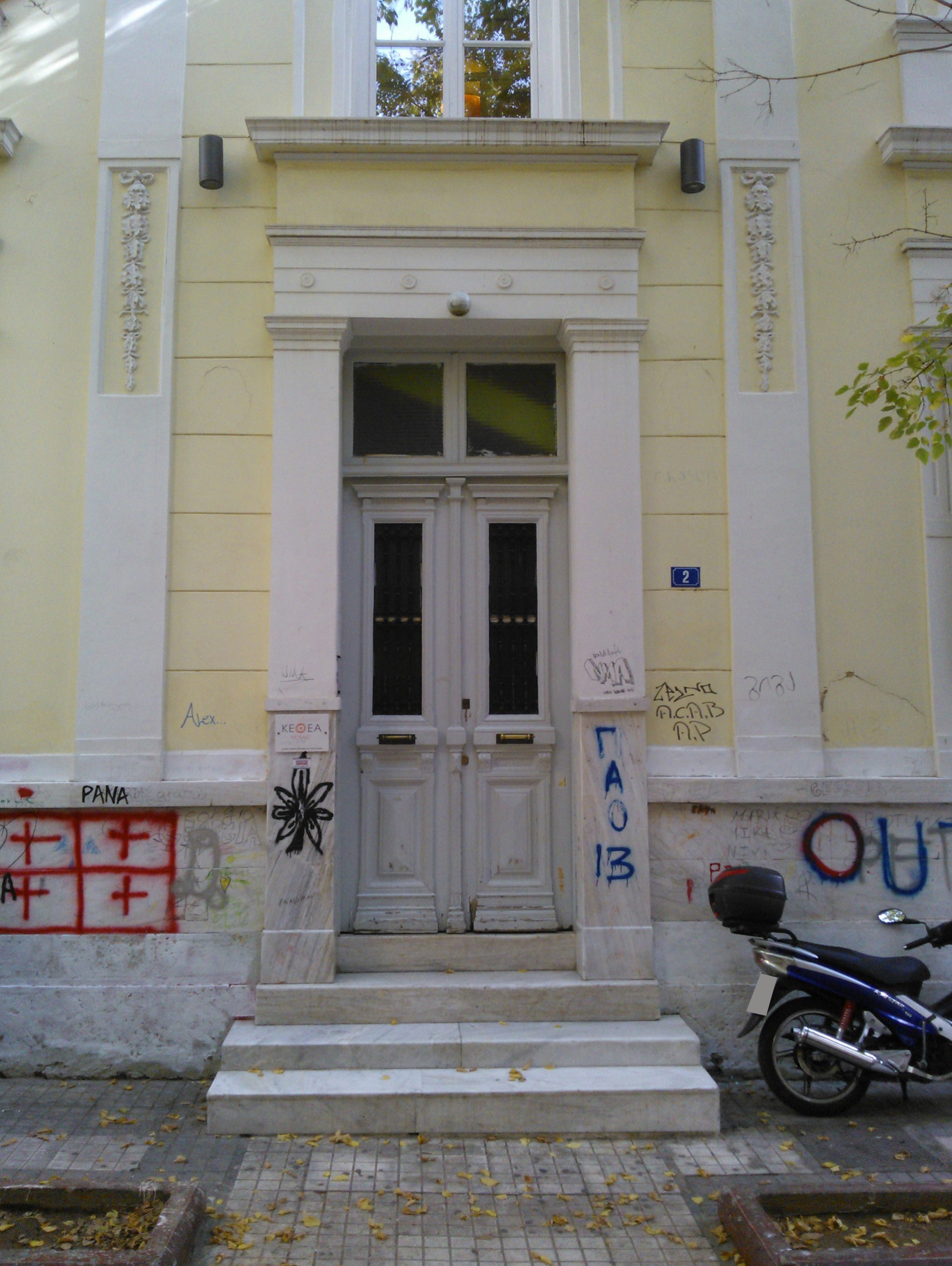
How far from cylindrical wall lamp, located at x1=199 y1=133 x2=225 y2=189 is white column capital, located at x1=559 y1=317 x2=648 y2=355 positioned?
2.14m

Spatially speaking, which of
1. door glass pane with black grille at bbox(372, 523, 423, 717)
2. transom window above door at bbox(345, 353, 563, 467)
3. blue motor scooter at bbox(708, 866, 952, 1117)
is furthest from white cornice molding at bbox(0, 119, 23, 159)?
blue motor scooter at bbox(708, 866, 952, 1117)

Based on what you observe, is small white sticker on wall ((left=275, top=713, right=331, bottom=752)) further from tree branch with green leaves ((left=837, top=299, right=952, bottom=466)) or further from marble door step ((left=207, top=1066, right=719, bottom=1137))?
tree branch with green leaves ((left=837, top=299, right=952, bottom=466))

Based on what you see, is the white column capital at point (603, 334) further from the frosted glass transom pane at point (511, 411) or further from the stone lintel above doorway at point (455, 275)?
the frosted glass transom pane at point (511, 411)

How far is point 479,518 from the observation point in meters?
5.93

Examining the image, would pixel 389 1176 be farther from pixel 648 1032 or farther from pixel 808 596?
pixel 808 596

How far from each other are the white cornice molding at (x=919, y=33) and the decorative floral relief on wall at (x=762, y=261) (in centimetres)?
115

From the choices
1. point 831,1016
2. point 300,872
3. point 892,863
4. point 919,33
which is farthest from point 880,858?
point 919,33

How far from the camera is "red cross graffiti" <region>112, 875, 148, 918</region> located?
5371mm

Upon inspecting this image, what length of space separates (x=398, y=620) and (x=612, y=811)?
1.66 metres

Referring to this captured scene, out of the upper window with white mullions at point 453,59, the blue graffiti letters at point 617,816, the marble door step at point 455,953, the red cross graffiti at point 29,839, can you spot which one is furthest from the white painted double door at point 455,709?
the upper window with white mullions at point 453,59

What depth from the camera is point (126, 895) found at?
5.38m

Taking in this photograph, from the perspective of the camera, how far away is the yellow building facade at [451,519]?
539 cm

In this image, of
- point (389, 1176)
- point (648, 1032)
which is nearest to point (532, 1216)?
point (389, 1176)

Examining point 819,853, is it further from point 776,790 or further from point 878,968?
point 878,968
